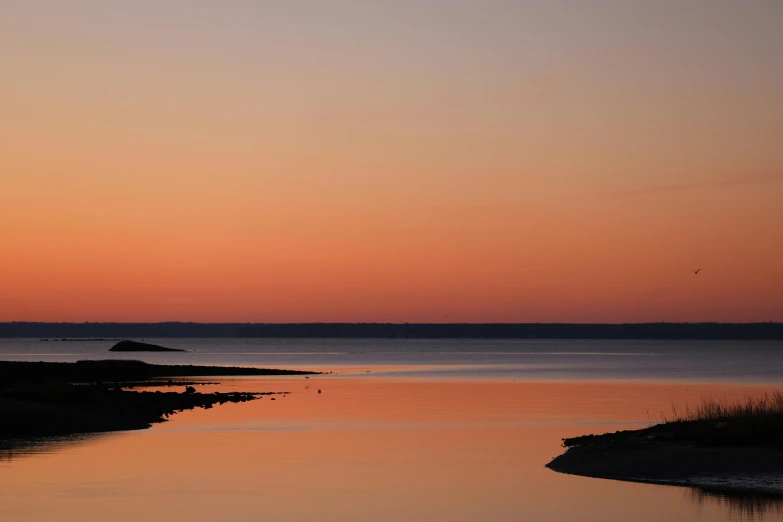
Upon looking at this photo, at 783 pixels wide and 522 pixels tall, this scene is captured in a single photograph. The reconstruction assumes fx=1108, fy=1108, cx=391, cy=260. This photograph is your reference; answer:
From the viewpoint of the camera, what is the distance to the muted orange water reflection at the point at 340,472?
2741 centimetres

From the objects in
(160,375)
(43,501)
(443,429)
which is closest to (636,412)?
(443,429)

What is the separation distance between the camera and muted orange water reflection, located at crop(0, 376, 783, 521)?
27.4 meters

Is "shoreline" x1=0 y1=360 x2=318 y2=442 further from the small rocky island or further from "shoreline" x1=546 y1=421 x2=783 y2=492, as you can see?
"shoreline" x1=546 y1=421 x2=783 y2=492

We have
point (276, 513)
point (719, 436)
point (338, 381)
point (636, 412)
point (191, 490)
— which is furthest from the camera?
point (338, 381)

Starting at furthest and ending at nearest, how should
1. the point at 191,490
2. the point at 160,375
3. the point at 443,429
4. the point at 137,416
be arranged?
the point at 160,375
the point at 137,416
the point at 443,429
the point at 191,490

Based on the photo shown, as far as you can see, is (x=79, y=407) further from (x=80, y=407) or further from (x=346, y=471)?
(x=346, y=471)

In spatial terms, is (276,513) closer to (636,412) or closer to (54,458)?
(54,458)

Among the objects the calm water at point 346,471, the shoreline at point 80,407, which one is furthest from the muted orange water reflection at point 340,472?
the shoreline at point 80,407

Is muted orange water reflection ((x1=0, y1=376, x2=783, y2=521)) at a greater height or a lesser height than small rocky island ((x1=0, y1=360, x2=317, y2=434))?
lesser

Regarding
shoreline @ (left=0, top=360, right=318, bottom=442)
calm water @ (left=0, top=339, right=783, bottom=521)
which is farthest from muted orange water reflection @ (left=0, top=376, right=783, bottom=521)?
shoreline @ (left=0, top=360, right=318, bottom=442)

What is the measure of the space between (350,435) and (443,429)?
5.11 metres

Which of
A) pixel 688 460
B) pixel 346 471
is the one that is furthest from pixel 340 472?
pixel 688 460

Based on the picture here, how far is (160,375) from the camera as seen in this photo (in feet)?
363

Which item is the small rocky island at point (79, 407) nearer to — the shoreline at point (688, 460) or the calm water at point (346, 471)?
the calm water at point (346, 471)
